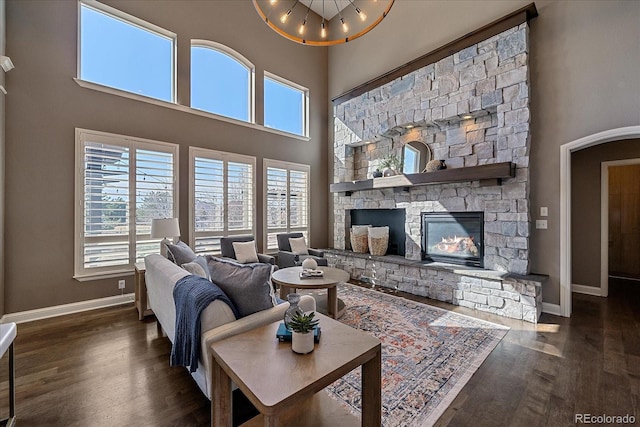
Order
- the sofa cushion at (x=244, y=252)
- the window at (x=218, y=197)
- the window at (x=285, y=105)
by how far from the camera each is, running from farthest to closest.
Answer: the window at (x=285, y=105) < the window at (x=218, y=197) < the sofa cushion at (x=244, y=252)

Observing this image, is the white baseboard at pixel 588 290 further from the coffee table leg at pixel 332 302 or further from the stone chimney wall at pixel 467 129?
the coffee table leg at pixel 332 302

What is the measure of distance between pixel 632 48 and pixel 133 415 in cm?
605

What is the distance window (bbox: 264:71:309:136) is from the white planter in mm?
5124

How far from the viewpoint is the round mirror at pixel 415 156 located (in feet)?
16.4

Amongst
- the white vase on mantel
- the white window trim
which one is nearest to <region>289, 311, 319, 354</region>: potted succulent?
the white vase on mantel

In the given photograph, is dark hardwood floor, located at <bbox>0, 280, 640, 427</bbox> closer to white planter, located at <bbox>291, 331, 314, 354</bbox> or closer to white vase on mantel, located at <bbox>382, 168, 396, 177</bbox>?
white planter, located at <bbox>291, 331, 314, 354</bbox>

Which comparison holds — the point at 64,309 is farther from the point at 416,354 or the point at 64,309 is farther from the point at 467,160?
the point at 467,160

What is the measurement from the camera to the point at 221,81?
17.1 ft

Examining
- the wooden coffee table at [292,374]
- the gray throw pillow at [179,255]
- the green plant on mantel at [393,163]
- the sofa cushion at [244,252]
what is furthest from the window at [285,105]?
the wooden coffee table at [292,374]

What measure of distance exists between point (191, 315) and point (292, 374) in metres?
0.84

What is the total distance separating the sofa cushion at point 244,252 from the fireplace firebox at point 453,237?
302 cm

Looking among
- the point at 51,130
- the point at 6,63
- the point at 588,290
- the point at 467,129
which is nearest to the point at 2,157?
the point at 51,130

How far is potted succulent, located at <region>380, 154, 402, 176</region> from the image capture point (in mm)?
5164

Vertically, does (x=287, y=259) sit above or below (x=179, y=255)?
below
